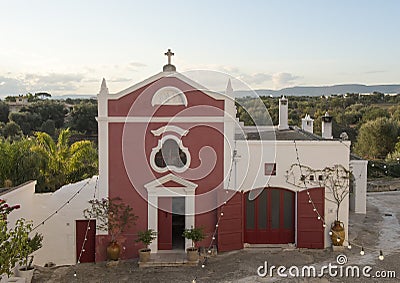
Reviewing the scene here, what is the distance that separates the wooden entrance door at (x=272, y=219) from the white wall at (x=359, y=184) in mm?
4683

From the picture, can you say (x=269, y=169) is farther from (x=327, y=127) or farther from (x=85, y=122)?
(x=85, y=122)

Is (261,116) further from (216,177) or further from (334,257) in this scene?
(334,257)

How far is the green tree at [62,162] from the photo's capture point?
634 inches

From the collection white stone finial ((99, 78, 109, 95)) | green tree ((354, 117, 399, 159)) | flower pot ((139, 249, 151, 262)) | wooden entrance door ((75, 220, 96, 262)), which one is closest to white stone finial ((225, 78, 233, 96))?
white stone finial ((99, 78, 109, 95))

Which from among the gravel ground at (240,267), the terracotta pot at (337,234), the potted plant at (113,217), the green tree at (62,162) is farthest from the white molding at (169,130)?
the green tree at (62,162)

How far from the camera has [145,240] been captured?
11.7m

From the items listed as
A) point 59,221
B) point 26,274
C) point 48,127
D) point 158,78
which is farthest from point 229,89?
point 48,127

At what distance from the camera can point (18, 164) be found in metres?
15.8

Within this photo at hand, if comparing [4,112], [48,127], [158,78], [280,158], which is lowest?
[280,158]

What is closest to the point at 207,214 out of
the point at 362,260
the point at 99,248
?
the point at 99,248

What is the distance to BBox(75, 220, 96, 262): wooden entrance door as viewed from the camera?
41.4 ft

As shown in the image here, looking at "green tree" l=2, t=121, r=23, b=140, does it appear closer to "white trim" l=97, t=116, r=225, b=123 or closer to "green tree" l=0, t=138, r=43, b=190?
"green tree" l=0, t=138, r=43, b=190

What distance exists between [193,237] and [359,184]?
25.3 ft

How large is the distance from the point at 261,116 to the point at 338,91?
67.3ft
